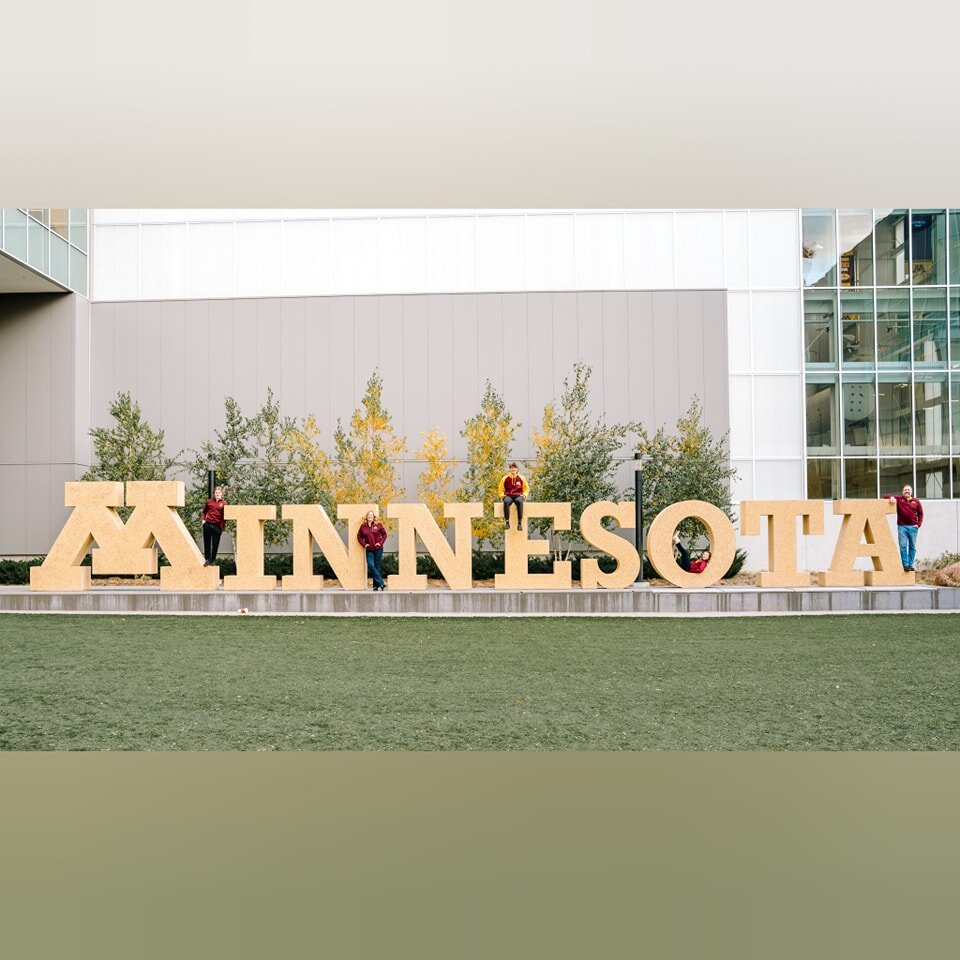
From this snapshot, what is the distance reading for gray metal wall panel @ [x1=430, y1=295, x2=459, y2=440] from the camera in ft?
78.9

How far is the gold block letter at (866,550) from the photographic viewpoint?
16.6 m

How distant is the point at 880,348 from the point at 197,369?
19.8 metres

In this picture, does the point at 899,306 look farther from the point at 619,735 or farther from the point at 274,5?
the point at 274,5

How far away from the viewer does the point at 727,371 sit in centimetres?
2402

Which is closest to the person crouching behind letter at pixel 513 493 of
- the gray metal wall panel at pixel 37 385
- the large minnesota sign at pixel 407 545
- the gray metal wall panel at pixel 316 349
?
the large minnesota sign at pixel 407 545

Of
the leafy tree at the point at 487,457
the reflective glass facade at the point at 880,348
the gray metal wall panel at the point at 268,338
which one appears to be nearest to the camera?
the leafy tree at the point at 487,457

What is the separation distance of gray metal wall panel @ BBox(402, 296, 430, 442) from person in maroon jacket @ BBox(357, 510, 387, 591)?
7390 millimetres

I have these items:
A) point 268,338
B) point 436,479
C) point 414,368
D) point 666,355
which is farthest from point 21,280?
point 666,355

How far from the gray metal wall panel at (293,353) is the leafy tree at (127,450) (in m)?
3.79

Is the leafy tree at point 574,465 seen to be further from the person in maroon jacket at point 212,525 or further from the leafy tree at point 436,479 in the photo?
the person in maroon jacket at point 212,525

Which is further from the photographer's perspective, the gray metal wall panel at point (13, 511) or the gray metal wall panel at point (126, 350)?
the gray metal wall panel at point (126, 350)

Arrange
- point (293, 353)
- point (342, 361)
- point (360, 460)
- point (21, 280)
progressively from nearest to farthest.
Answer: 1. point (360, 460)
2. point (21, 280)
3. point (342, 361)
4. point (293, 353)

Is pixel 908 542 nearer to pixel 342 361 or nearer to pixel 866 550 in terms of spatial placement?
pixel 866 550

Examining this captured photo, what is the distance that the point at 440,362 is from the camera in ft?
79.3
